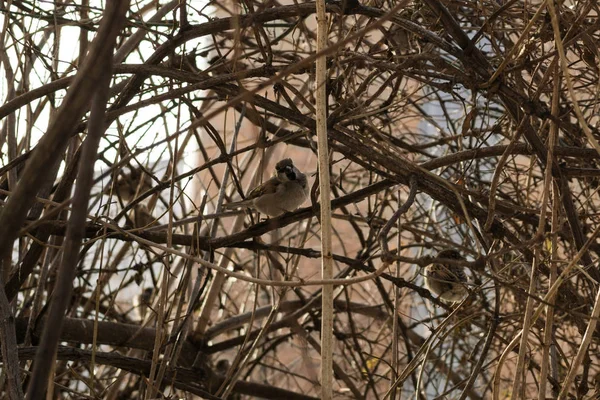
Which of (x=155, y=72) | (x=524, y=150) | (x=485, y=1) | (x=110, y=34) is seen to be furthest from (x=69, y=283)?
(x=485, y=1)

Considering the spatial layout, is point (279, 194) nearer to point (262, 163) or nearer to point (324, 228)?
point (262, 163)

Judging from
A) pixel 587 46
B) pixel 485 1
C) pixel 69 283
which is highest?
pixel 485 1

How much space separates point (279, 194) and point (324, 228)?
1.95 metres

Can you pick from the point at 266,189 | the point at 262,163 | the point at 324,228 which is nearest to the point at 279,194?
the point at 266,189

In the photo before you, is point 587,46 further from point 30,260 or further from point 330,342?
point 30,260

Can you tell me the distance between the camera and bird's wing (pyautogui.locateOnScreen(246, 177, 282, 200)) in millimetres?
3119

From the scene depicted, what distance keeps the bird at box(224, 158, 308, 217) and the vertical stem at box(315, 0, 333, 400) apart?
5.31 feet

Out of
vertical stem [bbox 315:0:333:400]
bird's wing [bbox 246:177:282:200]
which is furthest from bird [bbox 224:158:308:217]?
vertical stem [bbox 315:0:333:400]

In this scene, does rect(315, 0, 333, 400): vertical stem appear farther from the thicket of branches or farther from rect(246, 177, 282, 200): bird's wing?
rect(246, 177, 282, 200): bird's wing

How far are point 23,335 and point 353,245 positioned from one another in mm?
3804

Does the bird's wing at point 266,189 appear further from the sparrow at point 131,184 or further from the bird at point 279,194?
the sparrow at point 131,184

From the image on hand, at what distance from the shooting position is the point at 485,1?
2393 mm

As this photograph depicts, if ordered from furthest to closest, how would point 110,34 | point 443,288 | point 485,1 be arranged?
point 443,288 → point 485,1 → point 110,34

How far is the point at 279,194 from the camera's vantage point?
3314mm
